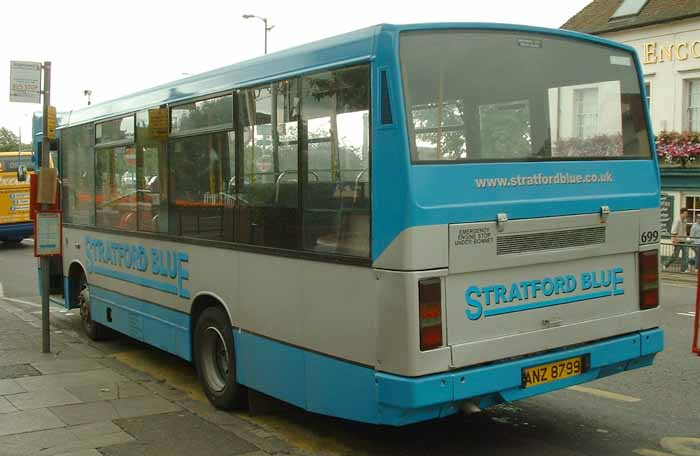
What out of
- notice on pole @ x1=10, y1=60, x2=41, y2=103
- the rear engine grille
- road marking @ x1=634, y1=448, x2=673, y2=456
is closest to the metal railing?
road marking @ x1=634, y1=448, x2=673, y2=456

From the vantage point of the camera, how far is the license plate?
534cm

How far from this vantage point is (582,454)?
580cm

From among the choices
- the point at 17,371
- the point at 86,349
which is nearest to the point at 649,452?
the point at 17,371

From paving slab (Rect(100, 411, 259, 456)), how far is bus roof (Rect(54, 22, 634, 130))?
2.82 metres

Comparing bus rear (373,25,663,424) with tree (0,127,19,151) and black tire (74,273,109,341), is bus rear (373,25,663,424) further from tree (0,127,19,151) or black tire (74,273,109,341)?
tree (0,127,19,151)

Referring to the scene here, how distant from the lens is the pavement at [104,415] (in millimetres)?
6035

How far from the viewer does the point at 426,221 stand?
4.84 metres

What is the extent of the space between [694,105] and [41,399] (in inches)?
933

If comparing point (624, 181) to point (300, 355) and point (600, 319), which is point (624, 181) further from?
point (300, 355)

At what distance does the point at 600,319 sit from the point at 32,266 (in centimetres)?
2013

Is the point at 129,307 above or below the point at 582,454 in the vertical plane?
above

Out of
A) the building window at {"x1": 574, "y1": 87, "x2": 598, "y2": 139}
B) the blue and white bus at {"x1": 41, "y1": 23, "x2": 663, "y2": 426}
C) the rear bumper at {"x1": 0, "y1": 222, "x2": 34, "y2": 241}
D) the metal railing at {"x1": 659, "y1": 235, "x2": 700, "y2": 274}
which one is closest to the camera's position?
the blue and white bus at {"x1": 41, "y1": 23, "x2": 663, "y2": 426}

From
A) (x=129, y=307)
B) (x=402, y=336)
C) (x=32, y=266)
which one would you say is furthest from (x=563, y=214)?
(x=32, y=266)

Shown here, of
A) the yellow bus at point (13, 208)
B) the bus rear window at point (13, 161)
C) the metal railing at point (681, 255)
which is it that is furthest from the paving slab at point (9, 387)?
the bus rear window at point (13, 161)
